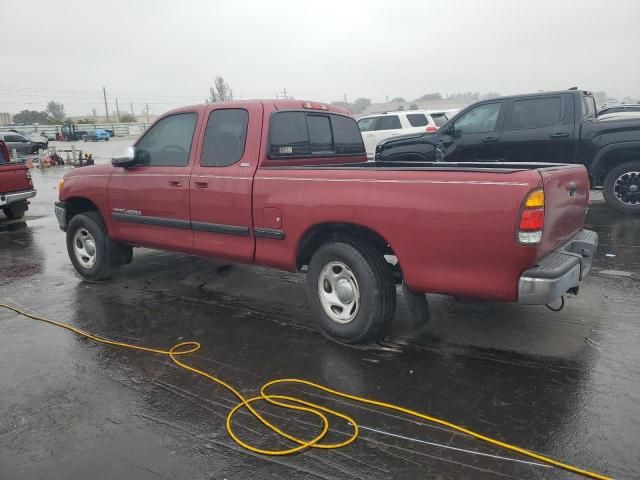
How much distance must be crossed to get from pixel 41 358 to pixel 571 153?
7.77 m

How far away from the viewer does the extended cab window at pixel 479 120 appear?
8.84 m

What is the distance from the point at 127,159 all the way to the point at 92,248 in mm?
1401

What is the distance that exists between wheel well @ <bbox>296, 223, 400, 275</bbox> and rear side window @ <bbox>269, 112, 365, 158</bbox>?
85 cm

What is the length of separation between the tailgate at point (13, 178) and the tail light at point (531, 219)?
32.6 ft

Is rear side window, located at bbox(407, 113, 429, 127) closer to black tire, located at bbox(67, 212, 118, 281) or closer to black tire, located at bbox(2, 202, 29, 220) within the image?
black tire, located at bbox(2, 202, 29, 220)

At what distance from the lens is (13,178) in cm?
1007

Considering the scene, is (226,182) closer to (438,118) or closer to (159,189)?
(159,189)

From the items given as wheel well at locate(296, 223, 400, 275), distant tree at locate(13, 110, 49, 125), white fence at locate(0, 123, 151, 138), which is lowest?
wheel well at locate(296, 223, 400, 275)

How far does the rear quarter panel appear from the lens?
317 cm

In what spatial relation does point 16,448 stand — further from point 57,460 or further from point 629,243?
point 629,243

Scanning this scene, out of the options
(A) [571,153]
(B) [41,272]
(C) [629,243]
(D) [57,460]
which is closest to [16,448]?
(D) [57,460]

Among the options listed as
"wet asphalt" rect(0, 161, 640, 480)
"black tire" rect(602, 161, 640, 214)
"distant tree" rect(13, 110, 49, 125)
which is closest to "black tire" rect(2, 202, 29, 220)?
"wet asphalt" rect(0, 161, 640, 480)


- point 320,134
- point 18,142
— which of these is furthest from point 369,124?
point 18,142

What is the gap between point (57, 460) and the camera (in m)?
2.78
